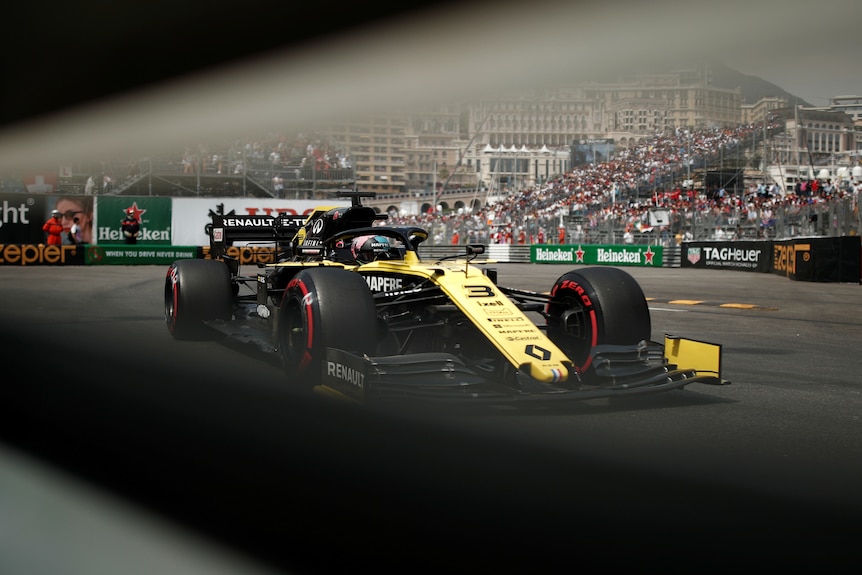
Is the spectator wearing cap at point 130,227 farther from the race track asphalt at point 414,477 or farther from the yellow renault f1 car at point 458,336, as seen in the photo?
the race track asphalt at point 414,477

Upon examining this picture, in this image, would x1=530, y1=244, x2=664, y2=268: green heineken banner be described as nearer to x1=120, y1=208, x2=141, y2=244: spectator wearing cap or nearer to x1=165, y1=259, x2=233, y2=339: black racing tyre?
x1=120, y1=208, x2=141, y2=244: spectator wearing cap

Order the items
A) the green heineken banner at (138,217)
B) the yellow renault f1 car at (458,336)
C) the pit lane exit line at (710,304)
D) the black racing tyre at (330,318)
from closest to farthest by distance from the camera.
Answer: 1. the yellow renault f1 car at (458,336)
2. the black racing tyre at (330,318)
3. the pit lane exit line at (710,304)
4. the green heineken banner at (138,217)

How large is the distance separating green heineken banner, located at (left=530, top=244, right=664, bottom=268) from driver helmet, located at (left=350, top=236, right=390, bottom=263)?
71.9ft

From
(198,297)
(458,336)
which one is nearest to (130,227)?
(198,297)

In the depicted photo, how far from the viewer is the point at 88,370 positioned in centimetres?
613

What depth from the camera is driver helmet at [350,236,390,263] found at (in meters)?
6.39

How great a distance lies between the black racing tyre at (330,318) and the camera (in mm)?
5098

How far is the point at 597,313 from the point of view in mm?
5508

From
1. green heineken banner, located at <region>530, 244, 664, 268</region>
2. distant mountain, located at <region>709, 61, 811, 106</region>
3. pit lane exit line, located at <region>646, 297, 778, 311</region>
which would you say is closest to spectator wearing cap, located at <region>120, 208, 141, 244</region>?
green heineken banner, located at <region>530, 244, 664, 268</region>

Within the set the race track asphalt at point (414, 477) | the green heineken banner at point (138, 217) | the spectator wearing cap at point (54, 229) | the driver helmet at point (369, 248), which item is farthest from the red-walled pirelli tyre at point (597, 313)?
the green heineken banner at point (138, 217)

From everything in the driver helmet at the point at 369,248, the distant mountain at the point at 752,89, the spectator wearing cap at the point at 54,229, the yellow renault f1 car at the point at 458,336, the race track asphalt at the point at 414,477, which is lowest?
the race track asphalt at the point at 414,477

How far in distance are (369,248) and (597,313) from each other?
5.95 feet

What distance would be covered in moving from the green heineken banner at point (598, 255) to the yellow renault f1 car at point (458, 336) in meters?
22.2

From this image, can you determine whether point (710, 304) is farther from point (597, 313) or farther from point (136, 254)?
point (136, 254)
